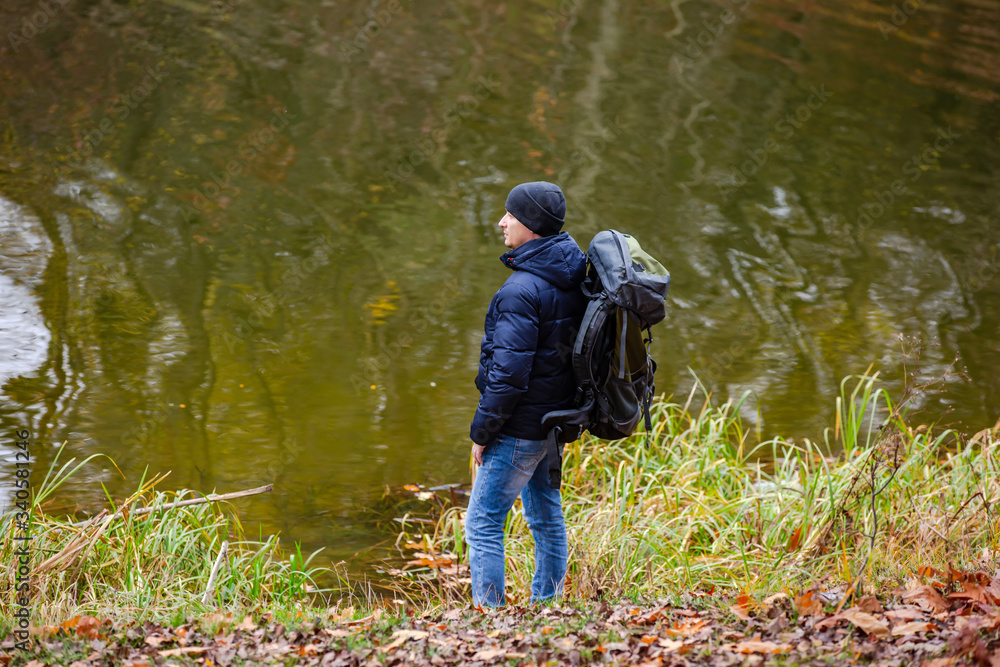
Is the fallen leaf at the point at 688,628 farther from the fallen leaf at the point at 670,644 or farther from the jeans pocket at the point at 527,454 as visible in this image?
the jeans pocket at the point at 527,454

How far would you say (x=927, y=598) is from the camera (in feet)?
10.8

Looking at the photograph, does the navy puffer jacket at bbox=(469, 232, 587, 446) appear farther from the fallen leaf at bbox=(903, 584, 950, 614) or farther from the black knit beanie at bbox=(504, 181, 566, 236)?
the fallen leaf at bbox=(903, 584, 950, 614)

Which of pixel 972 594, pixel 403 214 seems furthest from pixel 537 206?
pixel 403 214

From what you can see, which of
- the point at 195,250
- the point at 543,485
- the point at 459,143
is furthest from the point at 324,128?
the point at 543,485

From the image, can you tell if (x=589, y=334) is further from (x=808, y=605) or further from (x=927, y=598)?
(x=927, y=598)

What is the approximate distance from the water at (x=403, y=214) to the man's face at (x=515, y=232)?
2078 mm

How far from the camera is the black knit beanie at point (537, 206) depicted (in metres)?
3.41

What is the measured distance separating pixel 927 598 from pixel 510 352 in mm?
1789

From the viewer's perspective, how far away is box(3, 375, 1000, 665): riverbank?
3.06 meters

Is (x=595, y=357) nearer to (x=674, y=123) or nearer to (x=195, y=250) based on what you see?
(x=195, y=250)

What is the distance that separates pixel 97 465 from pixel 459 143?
24.3 ft

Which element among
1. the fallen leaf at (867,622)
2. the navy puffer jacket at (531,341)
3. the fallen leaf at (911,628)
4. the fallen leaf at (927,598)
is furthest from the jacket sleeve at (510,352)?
the fallen leaf at (927,598)

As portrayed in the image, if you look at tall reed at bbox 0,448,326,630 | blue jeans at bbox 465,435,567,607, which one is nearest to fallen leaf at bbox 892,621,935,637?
blue jeans at bbox 465,435,567,607

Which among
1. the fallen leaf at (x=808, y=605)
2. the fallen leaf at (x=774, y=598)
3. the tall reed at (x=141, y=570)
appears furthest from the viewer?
the tall reed at (x=141, y=570)
